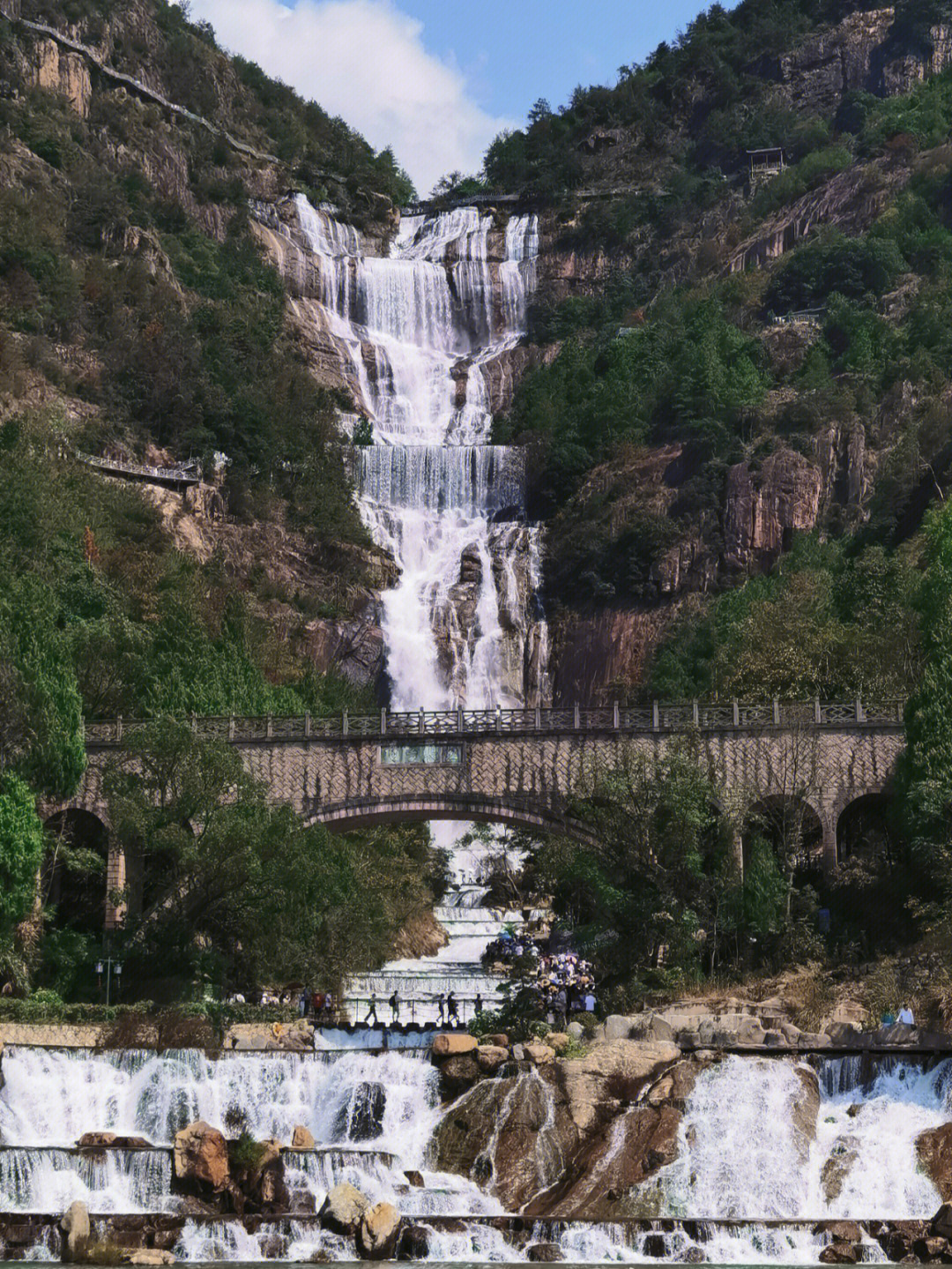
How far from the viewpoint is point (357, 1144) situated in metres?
42.5

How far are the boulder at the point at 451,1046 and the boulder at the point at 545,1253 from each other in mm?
8296

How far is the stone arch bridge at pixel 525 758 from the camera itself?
5825 centimetres

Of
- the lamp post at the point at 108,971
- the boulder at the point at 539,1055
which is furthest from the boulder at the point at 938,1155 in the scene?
the lamp post at the point at 108,971

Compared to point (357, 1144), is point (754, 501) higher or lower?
higher

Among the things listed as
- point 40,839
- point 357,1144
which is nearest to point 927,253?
point 40,839

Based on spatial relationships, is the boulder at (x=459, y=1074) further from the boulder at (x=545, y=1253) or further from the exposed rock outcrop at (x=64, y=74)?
the exposed rock outcrop at (x=64, y=74)

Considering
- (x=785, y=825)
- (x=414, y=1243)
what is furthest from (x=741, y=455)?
(x=414, y=1243)

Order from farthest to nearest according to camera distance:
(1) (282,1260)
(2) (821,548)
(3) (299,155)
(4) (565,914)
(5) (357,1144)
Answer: (3) (299,155), (2) (821,548), (4) (565,914), (5) (357,1144), (1) (282,1260)

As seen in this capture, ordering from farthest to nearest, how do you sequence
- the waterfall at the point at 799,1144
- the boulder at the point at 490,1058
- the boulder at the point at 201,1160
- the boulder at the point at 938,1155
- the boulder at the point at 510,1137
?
the boulder at the point at 490,1058
the boulder at the point at 510,1137
the boulder at the point at 201,1160
the waterfall at the point at 799,1144
the boulder at the point at 938,1155

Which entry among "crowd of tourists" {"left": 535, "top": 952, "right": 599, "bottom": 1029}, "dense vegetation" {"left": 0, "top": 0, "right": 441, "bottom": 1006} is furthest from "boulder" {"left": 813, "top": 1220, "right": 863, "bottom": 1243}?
"dense vegetation" {"left": 0, "top": 0, "right": 441, "bottom": 1006}

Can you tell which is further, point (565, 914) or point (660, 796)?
point (565, 914)

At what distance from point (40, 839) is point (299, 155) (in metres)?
88.5

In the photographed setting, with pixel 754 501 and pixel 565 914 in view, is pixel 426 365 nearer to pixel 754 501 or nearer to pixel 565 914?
pixel 754 501

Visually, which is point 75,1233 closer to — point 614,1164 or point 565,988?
point 614,1164
